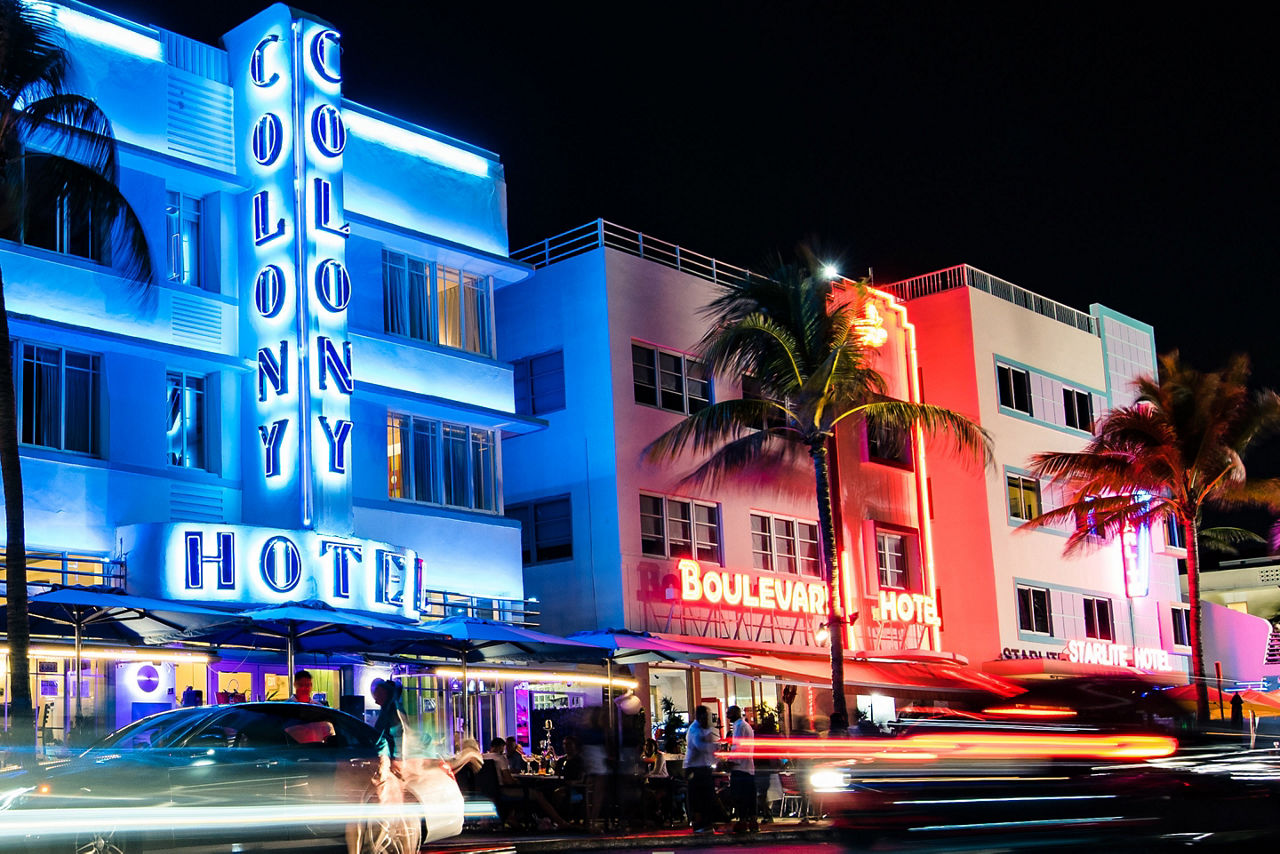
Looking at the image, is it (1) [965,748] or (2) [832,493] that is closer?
(1) [965,748]

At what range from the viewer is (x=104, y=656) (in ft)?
70.6

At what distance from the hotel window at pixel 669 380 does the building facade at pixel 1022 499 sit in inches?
370

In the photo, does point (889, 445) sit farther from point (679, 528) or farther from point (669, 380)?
point (679, 528)

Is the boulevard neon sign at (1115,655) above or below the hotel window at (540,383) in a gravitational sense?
below

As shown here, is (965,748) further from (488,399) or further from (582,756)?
(488,399)

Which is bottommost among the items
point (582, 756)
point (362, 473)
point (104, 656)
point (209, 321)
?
point (582, 756)

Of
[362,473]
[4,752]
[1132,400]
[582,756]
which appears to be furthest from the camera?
[1132,400]

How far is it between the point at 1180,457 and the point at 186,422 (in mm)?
25842

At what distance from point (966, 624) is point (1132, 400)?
11824mm

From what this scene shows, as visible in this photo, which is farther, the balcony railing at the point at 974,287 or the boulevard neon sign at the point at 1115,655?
the boulevard neon sign at the point at 1115,655

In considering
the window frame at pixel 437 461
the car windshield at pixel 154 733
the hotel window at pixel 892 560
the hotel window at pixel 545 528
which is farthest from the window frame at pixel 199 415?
the hotel window at pixel 892 560

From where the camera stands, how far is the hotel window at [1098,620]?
44616 mm

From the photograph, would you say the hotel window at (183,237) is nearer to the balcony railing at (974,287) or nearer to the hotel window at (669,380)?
the hotel window at (669,380)

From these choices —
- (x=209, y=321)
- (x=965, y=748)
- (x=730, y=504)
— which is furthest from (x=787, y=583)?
(x=965, y=748)
